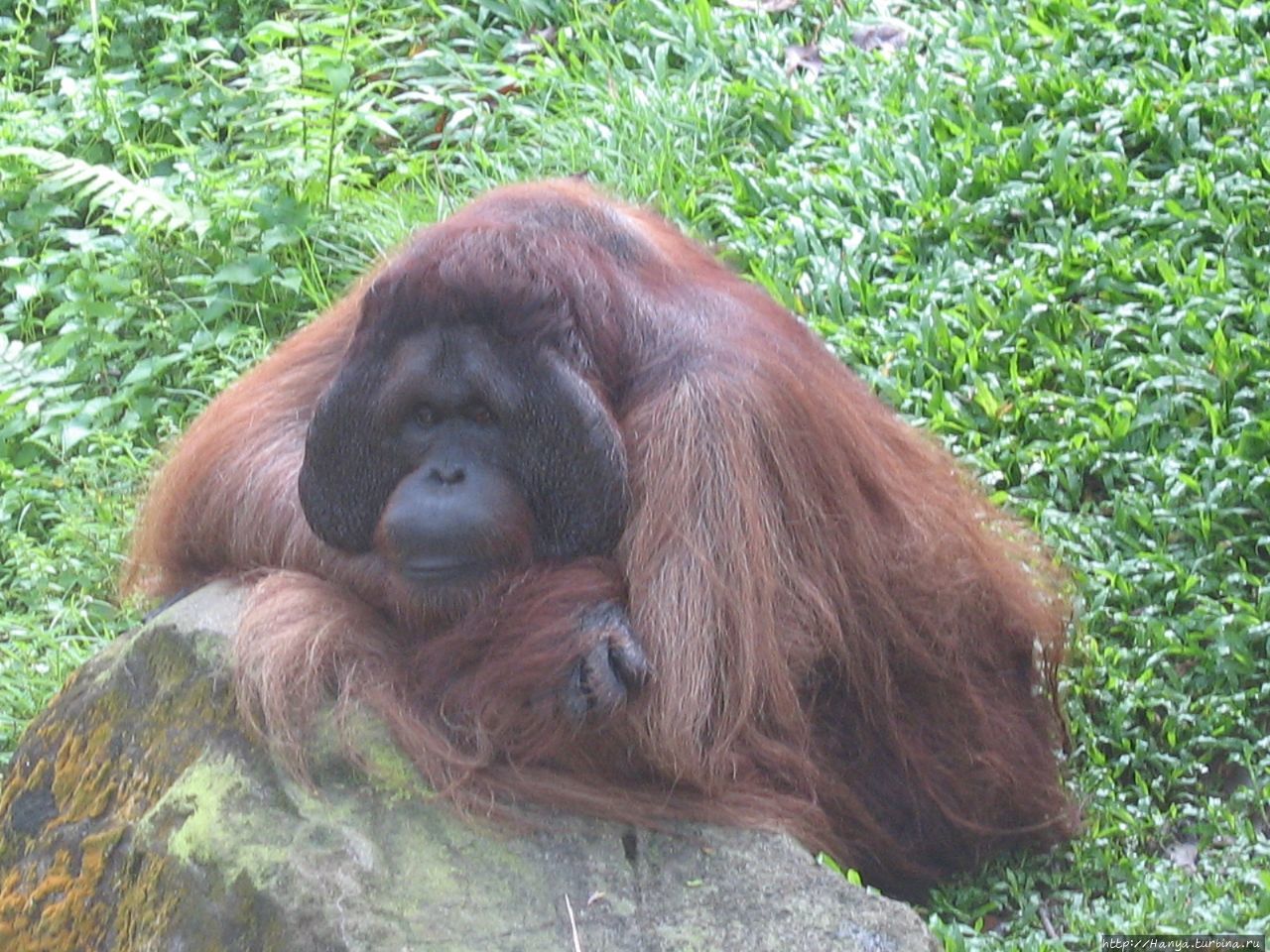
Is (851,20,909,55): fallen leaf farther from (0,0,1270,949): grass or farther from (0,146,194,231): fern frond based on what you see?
(0,146,194,231): fern frond

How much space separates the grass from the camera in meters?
3.83

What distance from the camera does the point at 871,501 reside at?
3.42 meters

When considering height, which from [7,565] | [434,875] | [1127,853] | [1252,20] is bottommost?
[7,565]

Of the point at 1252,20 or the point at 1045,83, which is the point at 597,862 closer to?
the point at 1045,83

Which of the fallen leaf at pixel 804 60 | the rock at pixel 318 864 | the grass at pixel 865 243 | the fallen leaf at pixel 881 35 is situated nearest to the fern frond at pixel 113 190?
the grass at pixel 865 243

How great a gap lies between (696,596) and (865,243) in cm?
223

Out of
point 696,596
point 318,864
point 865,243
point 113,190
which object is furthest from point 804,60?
point 318,864

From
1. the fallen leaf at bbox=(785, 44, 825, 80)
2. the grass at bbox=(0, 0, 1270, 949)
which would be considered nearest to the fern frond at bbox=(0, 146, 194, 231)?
the grass at bbox=(0, 0, 1270, 949)

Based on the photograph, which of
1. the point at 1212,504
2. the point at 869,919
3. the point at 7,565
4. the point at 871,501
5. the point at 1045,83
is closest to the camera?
the point at 869,919

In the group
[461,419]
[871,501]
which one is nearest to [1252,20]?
[871,501]

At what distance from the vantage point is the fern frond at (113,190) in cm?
550

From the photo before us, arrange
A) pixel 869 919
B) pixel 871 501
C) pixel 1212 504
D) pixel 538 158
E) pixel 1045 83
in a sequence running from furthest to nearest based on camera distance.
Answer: pixel 538 158 < pixel 1045 83 < pixel 1212 504 < pixel 871 501 < pixel 869 919

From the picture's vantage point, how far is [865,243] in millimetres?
5047

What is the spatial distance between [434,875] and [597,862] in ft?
0.79
